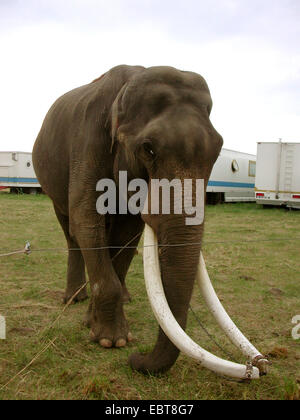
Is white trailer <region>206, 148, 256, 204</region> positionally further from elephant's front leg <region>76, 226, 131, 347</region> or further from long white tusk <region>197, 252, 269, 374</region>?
long white tusk <region>197, 252, 269, 374</region>

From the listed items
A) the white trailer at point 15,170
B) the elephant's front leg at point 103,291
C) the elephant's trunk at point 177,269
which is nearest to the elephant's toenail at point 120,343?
the elephant's front leg at point 103,291

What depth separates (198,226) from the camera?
2.70 m

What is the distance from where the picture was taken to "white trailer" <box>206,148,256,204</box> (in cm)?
1941

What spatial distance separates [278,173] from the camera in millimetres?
16828

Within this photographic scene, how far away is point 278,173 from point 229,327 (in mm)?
15024

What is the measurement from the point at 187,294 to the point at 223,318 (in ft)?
1.17

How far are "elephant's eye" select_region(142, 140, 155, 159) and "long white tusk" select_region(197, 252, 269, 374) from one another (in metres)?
0.86

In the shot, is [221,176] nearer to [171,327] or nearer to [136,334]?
[136,334]

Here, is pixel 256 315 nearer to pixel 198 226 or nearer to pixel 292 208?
pixel 198 226

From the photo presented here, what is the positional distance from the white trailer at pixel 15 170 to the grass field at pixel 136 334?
1570cm

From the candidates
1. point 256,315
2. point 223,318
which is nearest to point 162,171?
point 223,318

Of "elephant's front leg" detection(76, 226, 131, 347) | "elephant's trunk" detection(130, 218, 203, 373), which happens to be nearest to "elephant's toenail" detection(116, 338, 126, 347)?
"elephant's front leg" detection(76, 226, 131, 347)

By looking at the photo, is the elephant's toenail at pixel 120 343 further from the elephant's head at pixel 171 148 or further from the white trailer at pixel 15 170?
the white trailer at pixel 15 170

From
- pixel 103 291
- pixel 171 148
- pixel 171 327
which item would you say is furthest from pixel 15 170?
pixel 171 327
